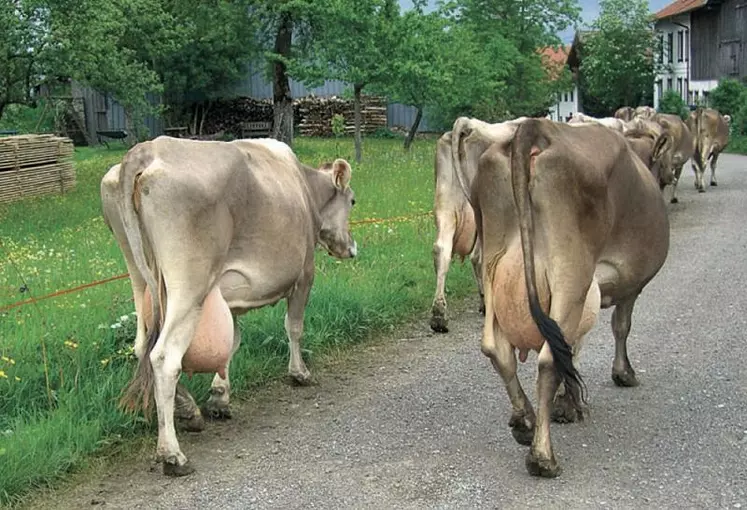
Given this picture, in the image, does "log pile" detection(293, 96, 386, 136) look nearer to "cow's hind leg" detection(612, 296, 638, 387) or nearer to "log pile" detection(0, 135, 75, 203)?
"log pile" detection(0, 135, 75, 203)

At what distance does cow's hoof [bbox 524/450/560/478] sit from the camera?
17.2ft

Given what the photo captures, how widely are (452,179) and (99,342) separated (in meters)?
3.58

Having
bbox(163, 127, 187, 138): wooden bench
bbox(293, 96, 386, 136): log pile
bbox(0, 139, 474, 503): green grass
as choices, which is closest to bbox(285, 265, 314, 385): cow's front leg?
bbox(0, 139, 474, 503): green grass

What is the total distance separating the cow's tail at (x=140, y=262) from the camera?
554cm

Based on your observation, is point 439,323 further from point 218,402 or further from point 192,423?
point 192,423

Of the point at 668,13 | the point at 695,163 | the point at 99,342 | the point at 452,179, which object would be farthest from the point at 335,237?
the point at 668,13

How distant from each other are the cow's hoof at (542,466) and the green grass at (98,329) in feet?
7.87

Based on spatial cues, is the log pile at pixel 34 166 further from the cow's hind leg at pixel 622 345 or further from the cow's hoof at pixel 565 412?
the cow's hoof at pixel 565 412

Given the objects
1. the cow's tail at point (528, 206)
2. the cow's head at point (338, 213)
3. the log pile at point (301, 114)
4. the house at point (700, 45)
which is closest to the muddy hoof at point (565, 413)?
the cow's tail at point (528, 206)

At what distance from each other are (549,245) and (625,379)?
2.03m

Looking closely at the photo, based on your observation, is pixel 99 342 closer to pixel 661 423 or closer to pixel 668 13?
pixel 661 423

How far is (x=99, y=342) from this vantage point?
7.16 metres

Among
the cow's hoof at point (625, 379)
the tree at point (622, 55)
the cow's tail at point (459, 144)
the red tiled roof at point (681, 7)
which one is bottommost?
the cow's hoof at point (625, 379)

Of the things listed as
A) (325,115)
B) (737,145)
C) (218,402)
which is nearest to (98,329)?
(218,402)
